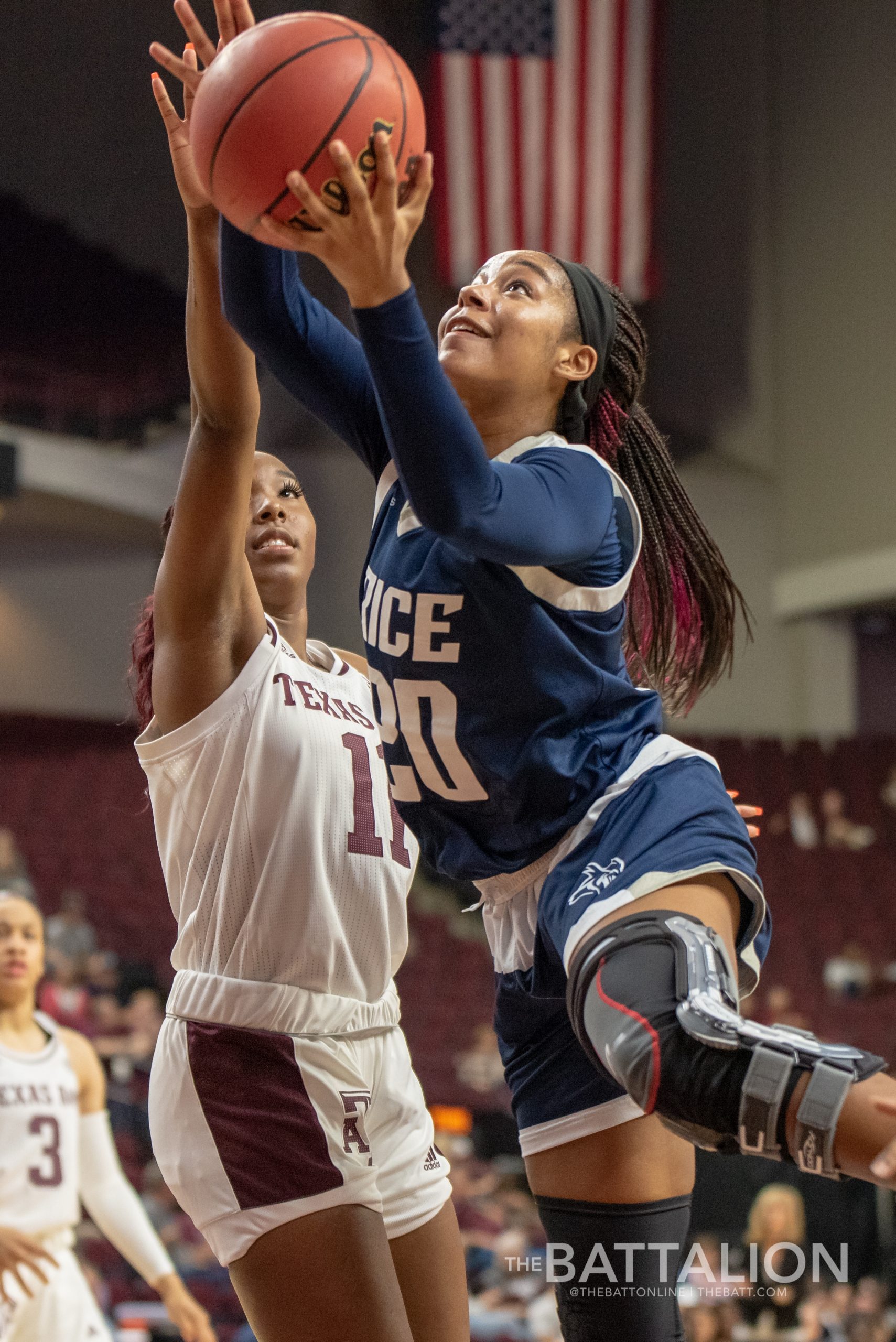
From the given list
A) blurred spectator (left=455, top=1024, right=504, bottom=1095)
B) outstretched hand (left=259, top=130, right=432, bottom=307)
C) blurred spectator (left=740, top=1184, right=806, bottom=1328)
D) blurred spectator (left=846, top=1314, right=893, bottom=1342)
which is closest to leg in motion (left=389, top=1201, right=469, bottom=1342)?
outstretched hand (left=259, top=130, right=432, bottom=307)

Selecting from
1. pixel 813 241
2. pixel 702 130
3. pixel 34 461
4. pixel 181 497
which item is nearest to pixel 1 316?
pixel 34 461

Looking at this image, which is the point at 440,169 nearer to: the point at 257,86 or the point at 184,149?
the point at 184,149

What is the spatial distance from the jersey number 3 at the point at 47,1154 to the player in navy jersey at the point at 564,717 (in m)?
3.33

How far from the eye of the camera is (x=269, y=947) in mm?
2525

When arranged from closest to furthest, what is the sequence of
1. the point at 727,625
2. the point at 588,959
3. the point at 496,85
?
the point at 588,959, the point at 727,625, the point at 496,85

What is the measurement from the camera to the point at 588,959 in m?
1.93

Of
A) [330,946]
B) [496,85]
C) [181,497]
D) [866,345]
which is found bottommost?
[330,946]

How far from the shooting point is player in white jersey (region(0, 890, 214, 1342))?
5.02 m

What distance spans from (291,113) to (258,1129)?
5.18ft

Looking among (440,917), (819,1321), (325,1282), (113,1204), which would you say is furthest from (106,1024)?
(325,1282)

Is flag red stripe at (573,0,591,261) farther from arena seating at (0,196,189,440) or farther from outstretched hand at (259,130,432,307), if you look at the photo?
outstretched hand at (259,130,432,307)

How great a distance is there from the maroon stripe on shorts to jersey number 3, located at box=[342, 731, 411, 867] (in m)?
0.38

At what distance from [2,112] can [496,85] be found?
11.7ft

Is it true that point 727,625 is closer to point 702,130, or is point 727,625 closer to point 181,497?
point 181,497
